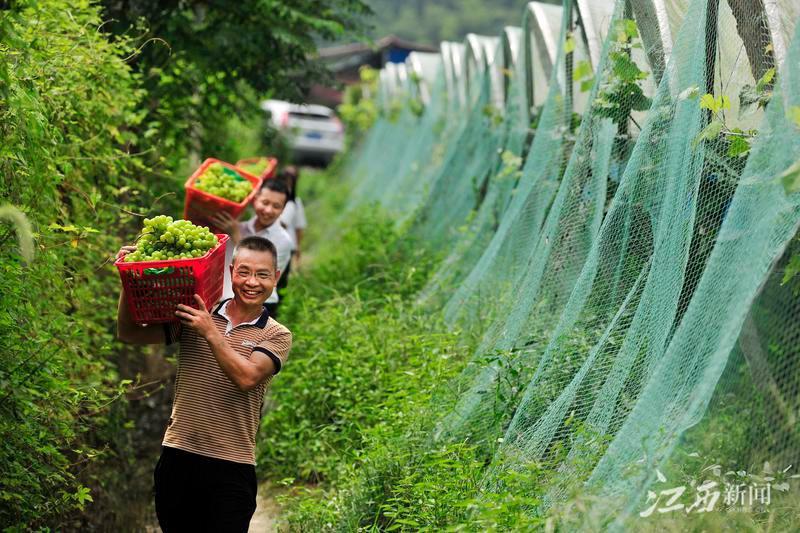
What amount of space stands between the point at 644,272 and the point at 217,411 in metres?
1.92

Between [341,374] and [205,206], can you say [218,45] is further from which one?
[341,374]

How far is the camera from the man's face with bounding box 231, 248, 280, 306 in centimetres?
396

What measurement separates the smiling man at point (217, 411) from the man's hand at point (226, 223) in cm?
235

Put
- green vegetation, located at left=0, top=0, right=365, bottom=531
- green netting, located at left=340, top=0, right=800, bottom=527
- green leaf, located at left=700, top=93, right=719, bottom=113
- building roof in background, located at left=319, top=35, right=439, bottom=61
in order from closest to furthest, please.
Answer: green netting, located at left=340, top=0, right=800, bottom=527 → green vegetation, located at left=0, top=0, right=365, bottom=531 → green leaf, located at left=700, top=93, right=719, bottom=113 → building roof in background, located at left=319, top=35, right=439, bottom=61

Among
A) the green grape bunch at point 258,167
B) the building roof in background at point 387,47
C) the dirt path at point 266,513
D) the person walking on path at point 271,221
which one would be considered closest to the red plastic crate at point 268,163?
the green grape bunch at point 258,167

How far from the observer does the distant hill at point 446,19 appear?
5716 centimetres

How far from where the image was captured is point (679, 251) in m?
4.23

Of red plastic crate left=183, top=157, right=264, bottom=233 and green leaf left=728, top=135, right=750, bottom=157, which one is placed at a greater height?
green leaf left=728, top=135, right=750, bottom=157

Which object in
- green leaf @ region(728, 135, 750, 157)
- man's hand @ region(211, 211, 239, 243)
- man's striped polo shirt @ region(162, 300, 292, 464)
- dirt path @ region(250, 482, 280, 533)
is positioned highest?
green leaf @ region(728, 135, 750, 157)

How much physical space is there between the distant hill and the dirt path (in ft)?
165

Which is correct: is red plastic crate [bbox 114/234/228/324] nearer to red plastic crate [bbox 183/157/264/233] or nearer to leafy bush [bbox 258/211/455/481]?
leafy bush [bbox 258/211/455/481]


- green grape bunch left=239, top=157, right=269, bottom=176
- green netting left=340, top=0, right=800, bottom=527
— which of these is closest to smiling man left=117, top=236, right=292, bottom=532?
green netting left=340, top=0, right=800, bottom=527

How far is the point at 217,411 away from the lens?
384cm

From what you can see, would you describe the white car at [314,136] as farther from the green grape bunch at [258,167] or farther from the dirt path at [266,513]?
the dirt path at [266,513]
